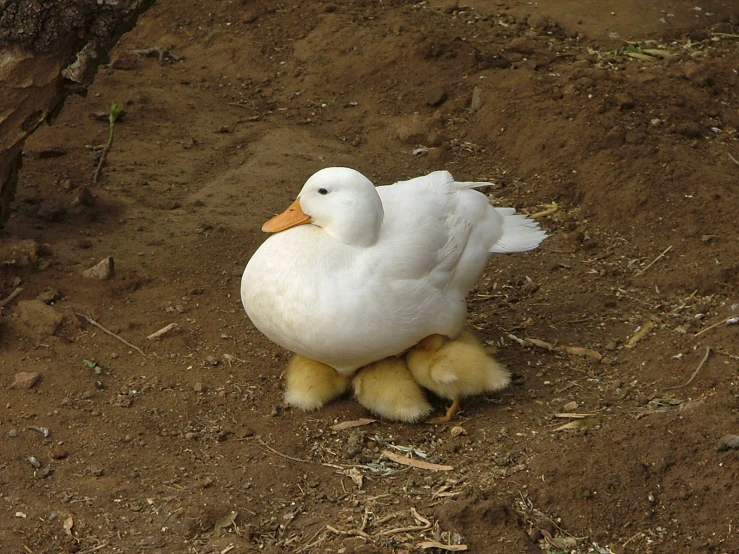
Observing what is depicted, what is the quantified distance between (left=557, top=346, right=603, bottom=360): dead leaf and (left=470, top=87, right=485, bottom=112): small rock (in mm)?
2407

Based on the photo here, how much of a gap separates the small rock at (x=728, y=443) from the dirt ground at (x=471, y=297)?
2.1 inches

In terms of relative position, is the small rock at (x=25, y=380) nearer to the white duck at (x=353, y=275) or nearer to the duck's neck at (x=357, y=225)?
the white duck at (x=353, y=275)

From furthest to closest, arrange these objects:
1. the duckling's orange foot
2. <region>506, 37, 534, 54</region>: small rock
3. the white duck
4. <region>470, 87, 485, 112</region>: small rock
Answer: <region>506, 37, 534, 54</region>: small rock
<region>470, 87, 485, 112</region>: small rock
the duckling's orange foot
the white duck

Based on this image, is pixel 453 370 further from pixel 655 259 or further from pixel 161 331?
pixel 655 259

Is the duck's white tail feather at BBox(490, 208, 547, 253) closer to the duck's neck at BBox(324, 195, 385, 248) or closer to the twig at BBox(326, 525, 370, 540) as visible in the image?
the duck's neck at BBox(324, 195, 385, 248)

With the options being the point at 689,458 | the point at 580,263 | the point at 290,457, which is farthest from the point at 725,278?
the point at 290,457

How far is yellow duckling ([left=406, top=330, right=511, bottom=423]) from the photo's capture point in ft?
13.9

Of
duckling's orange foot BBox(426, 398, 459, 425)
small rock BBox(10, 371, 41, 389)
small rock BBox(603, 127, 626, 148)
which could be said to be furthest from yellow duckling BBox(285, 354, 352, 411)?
small rock BBox(603, 127, 626, 148)

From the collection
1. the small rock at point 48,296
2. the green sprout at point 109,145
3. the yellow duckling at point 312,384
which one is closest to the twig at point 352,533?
the yellow duckling at point 312,384

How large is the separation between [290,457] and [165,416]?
1.86ft

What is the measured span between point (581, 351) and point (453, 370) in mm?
803

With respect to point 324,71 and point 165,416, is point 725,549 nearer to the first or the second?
point 165,416

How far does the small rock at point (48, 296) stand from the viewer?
4.71m

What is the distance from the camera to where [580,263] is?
5.47 m
